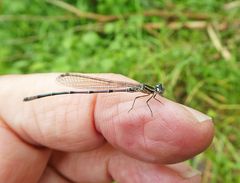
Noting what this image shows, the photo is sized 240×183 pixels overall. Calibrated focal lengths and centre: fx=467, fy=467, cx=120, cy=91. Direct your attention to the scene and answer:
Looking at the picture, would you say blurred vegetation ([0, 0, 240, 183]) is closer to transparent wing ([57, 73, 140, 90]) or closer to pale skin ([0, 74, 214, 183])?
pale skin ([0, 74, 214, 183])

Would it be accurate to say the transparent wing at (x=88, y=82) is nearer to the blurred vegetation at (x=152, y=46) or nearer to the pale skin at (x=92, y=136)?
the pale skin at (x=92, y=136)

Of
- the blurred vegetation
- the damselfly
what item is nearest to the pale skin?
the damselfly

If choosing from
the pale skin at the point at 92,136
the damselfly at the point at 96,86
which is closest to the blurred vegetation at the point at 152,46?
the pale skin at the point at 92,136

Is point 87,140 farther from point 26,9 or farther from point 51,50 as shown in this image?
point 26,9

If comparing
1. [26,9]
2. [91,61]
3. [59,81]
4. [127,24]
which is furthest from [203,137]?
[26,9]

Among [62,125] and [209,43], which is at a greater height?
[209,43]

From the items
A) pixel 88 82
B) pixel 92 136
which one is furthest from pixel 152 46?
pixel 92 136

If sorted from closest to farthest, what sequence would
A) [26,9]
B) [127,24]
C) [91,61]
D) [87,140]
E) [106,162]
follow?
[87,140] < [106,162] < [91,61] < [127,24] < [26,9]
